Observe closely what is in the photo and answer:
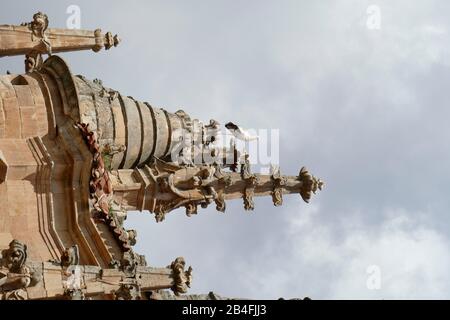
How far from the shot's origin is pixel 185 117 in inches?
1017

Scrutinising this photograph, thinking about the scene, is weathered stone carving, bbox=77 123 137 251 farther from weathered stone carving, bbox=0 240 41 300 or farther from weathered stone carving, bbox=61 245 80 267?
weathered stone carving, bbox=0 240 41 300

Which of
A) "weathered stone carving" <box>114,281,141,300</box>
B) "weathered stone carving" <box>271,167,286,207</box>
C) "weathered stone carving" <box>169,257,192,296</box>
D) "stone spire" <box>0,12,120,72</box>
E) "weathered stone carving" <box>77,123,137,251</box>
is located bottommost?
"weathered stone carving" <box>114,281,141,300</box>

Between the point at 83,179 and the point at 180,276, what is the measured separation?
3.68m

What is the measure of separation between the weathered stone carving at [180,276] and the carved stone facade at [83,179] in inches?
1.1

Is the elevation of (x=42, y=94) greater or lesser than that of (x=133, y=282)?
greater

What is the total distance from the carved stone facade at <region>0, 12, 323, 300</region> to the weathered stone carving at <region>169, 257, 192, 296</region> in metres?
0.03

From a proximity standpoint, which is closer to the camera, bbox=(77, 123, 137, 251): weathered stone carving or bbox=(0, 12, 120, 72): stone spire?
bbox=(77, 123, 137, 251): weathered stone carving

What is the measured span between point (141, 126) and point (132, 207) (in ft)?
10.3

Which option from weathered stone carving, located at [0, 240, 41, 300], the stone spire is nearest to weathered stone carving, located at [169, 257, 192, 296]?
weathered stone carving, located at [0, 240, 41, 300]

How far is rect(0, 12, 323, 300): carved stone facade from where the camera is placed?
1570 cm

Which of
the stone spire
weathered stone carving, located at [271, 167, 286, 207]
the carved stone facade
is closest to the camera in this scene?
the carved stone facade

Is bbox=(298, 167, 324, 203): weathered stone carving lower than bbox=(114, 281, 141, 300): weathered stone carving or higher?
higher

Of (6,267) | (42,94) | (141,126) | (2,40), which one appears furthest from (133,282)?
(2,40)
